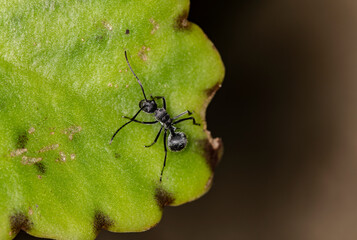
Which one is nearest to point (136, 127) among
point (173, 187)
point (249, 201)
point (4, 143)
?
point (173, 187)

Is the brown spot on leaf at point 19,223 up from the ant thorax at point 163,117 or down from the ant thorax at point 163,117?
down

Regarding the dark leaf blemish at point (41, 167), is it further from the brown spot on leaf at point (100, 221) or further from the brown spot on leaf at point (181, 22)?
the brown spot on leaf at point (181, 22)

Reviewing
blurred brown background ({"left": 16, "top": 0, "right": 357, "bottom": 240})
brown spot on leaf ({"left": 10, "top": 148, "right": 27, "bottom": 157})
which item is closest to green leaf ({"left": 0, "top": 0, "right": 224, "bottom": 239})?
brown spot on leaf ({"left": 10, "top": 148, "right": 27, "bottom": 157})

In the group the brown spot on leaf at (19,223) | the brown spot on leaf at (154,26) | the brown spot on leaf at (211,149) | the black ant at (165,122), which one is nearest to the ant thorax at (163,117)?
the black ant at (165,122)

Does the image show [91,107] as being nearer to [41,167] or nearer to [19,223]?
[41,167]

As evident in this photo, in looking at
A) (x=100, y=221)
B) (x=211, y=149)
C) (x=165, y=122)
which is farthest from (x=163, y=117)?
(x=100, y=221)

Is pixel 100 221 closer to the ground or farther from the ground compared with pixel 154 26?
closer to the ground

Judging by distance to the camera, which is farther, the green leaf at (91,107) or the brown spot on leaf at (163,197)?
the brown spot on leaf at (163,197)
